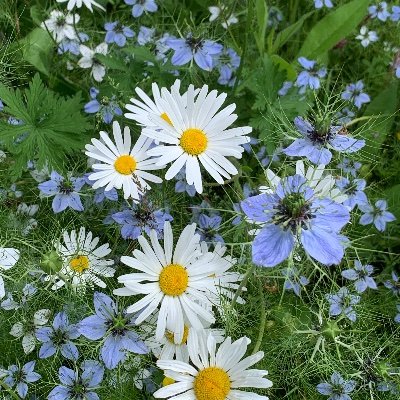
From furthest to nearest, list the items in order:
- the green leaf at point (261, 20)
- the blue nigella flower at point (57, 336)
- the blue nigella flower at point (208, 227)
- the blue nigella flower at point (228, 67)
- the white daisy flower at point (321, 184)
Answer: the green leaf at point (261, 20) < the blue nigella flower at point (228, 67) < the blue nigella flower at point (208, 227) < the blue nigella flower at point (57, 336) < the white daisy flower at point (321, 184)

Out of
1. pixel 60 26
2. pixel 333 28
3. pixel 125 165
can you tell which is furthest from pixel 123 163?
pixel 333 28

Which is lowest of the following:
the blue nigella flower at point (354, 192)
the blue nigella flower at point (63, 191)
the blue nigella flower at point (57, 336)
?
the blue nigella flower at point (57, 336)

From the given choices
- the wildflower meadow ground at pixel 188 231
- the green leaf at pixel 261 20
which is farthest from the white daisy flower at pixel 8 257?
the green leaf at pixel 261 20

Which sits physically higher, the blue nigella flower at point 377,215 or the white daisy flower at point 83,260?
the blue nigella flower at point 377,215

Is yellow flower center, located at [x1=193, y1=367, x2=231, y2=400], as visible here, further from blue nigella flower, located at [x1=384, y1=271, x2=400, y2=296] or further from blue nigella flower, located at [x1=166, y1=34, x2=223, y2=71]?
blue nigella flower, located at [x1=166, y1=34, x2=223, y2=71]

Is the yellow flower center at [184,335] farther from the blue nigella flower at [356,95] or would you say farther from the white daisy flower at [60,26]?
the white daisy flower at [60,26]
